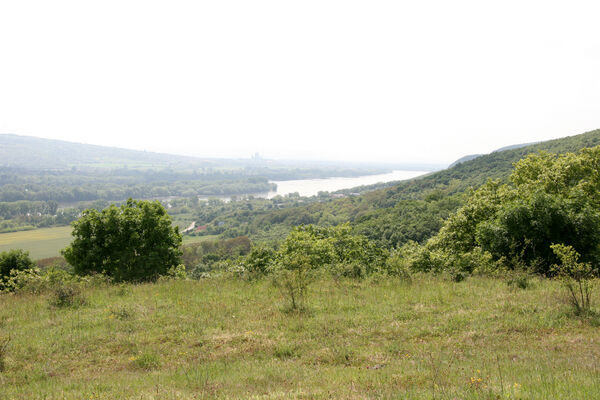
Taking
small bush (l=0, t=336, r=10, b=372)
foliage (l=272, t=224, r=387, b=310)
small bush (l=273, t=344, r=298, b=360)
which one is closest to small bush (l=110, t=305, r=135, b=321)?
small bush (l=0, t=336, r=10, b=372)

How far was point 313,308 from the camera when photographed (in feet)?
29.9

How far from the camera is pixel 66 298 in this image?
974 cm

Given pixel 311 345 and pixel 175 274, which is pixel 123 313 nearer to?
pixel 311 345

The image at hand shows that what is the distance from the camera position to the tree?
61.4ft

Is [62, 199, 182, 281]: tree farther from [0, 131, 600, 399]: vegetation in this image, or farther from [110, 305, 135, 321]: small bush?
[110, 305, 135, 321]: small bush

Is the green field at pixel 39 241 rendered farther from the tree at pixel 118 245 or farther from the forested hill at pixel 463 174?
the forested hill at pixel 463 174

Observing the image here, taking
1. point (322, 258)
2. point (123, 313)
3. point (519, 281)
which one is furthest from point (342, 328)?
point (322, 258)

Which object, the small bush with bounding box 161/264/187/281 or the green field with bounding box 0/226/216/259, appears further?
the green field with bounding box 0/226/216/259

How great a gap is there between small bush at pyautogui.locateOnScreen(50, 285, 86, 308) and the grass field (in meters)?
0.26

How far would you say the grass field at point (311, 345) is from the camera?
4781 millimetres

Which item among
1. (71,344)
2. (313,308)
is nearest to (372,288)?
(313,308)

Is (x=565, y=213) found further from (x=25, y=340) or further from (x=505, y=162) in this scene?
(x=505, y=162)

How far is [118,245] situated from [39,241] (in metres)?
88.4

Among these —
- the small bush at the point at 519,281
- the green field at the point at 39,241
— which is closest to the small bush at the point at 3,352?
the small bush at the point at 519,281
